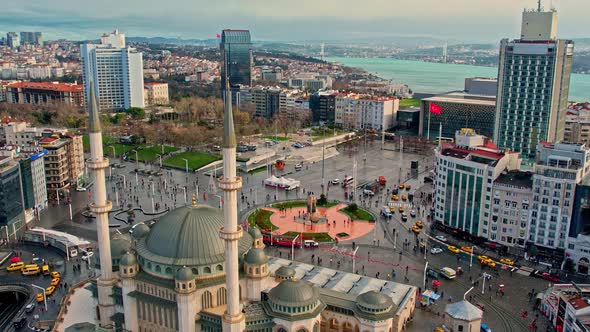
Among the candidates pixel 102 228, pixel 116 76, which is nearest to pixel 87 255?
pixel 102 228

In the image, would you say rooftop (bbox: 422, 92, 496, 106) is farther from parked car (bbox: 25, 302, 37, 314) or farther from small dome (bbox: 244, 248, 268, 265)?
parked car (bbox: 25, 302, 37, 314)

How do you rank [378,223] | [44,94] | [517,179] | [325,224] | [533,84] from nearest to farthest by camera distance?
[517,179], [325,224], [378,223], [533,84], [44,94]

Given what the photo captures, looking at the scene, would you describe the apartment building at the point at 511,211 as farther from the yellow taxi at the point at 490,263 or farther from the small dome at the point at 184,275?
the small dome at the point at 184,275

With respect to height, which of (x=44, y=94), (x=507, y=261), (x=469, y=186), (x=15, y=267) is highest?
(x=44, y=94)

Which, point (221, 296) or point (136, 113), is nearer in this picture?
point (221, 296)

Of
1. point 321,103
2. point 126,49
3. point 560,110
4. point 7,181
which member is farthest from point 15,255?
point 126,49

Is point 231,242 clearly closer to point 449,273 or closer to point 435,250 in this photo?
point 449,273

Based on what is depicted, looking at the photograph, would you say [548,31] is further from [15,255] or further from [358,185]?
[15,255]

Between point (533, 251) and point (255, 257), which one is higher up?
point (255, 257)
